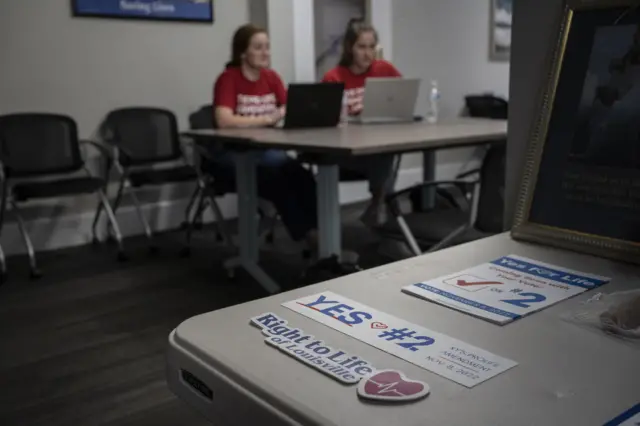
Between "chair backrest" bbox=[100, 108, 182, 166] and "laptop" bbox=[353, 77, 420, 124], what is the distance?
1.42m

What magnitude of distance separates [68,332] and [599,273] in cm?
253

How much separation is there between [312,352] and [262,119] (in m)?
3.08

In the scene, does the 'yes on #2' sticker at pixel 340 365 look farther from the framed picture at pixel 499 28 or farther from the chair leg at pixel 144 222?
the framed picture at pixel 499 28

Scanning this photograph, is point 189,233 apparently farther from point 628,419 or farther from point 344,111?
point 628,419

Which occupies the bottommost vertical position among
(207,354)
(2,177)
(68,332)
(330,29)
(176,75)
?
(68,332)

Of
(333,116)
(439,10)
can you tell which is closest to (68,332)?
(333,116)

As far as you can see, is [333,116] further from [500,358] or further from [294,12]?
[500,358]

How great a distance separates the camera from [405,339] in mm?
575

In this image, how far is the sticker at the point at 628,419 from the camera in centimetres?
43

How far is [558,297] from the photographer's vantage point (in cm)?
66

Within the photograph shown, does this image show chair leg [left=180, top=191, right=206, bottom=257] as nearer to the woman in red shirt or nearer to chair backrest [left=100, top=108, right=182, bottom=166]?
chair backrest [left=100, top=108, right=182, bottom=166]

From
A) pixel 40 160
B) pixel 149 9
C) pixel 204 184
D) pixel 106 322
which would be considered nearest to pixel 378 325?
pixel 106 322

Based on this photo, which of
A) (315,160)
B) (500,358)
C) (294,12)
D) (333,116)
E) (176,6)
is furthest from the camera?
(294,12)

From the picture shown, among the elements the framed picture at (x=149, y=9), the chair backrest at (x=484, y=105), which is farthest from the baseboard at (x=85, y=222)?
the chair backrest at (x=484, y=105)
